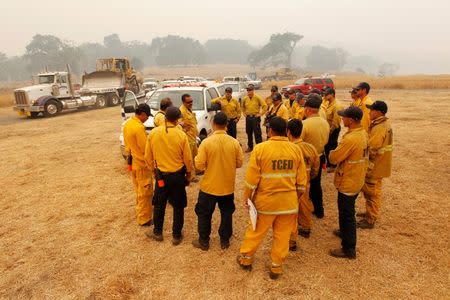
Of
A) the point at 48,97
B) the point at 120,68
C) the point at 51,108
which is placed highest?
the point at 120,68

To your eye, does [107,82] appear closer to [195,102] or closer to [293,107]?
[195,102]

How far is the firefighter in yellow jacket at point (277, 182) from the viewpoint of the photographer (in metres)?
3.37

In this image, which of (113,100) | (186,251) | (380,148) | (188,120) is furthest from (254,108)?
(113,100)

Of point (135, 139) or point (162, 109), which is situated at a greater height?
point (162, 109)

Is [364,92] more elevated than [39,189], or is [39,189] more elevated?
[364,92]

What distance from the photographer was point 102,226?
5188 millimetres

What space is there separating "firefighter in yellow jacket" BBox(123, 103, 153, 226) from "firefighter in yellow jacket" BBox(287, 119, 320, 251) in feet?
7.29

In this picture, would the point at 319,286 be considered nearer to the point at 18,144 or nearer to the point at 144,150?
the point at 144,150

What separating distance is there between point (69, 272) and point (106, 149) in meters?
6.53

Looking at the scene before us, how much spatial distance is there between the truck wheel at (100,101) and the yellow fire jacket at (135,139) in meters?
19.7

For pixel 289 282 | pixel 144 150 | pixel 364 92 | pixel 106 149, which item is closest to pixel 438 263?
pixel 289 282

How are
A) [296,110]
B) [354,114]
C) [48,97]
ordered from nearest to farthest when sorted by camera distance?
[354,114], [296,110], [48,97]

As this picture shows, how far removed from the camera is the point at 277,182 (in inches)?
134

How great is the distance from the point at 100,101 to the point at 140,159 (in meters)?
20.1
